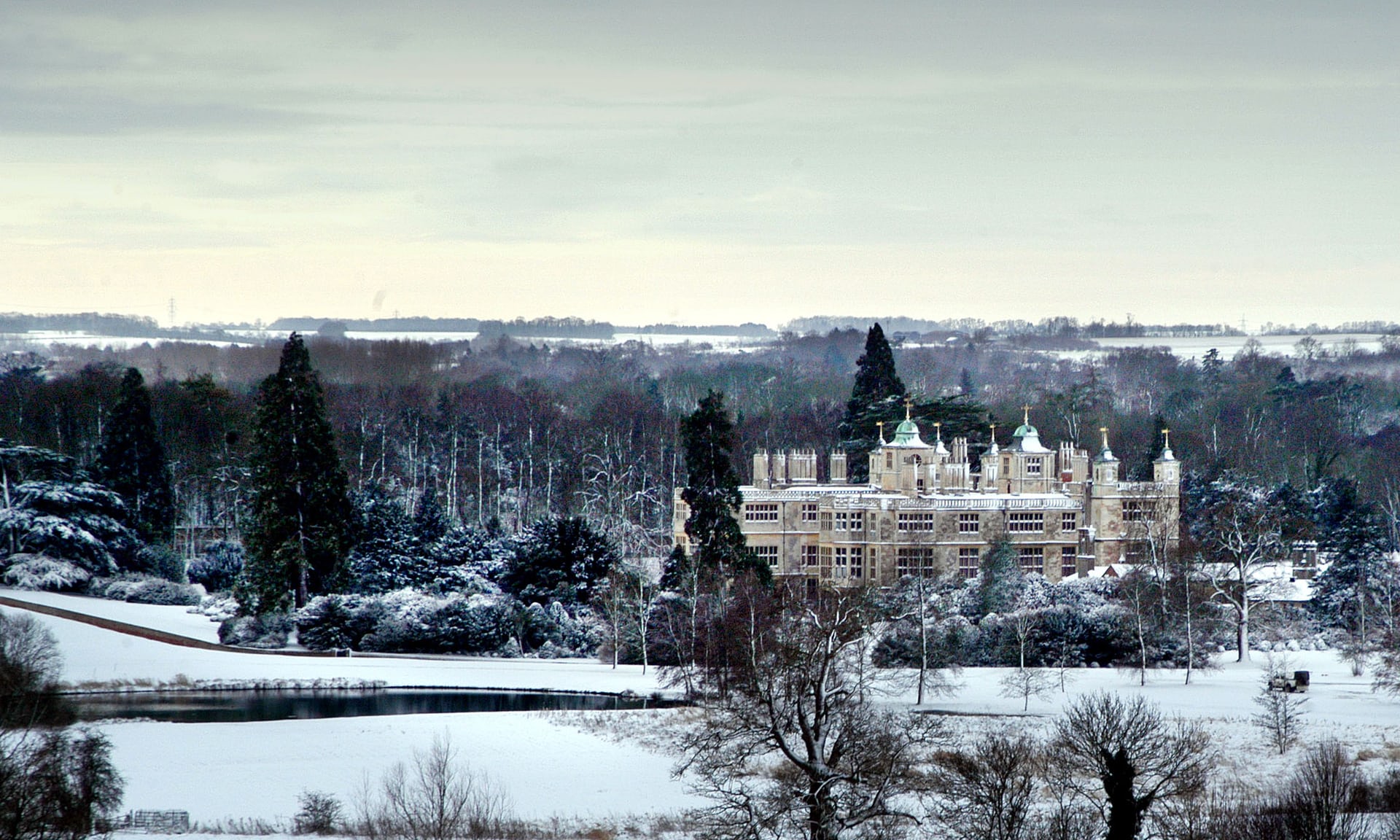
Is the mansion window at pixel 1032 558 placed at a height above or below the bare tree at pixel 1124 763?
above

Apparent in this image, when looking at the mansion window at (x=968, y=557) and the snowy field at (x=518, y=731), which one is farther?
the mansion window at (x=968, y=557)

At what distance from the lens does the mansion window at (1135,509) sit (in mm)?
64688

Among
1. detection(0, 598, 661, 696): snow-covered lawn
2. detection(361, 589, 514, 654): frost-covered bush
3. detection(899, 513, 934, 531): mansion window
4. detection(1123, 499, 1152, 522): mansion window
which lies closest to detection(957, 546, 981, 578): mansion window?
detection(899, 513, 934, 531): mansion window

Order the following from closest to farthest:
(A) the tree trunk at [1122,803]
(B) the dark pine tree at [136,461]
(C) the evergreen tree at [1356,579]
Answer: (A) the tree trunk at [1122,803], (C) the evergreen tree at [1356,579], (B) the dark pine tree at [136,461]

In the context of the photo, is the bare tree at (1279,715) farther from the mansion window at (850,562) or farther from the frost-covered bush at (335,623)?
the frost-covered bush at (335,623)

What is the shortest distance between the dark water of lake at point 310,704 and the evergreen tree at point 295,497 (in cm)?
946

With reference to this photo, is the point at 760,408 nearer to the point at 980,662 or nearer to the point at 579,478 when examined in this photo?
the point at 579,478

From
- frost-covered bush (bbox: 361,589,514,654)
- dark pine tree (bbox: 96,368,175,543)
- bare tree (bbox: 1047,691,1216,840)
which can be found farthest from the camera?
dark pine tree (bbox: 96,368,175,543)

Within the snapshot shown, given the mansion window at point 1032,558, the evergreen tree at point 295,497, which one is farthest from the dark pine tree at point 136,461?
the mansion window at point 1032,558

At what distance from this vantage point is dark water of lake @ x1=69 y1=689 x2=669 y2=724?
46.9 meters

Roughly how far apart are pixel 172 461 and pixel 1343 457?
57990 mm

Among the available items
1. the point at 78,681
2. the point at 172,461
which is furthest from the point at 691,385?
the point at 78,681

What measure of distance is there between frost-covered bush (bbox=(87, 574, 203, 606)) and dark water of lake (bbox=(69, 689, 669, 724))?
13.5 m

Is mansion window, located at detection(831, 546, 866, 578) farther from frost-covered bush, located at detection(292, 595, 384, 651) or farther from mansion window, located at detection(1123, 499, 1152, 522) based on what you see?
frost-covered bush, located at detection(292, 595, 384, 651)
